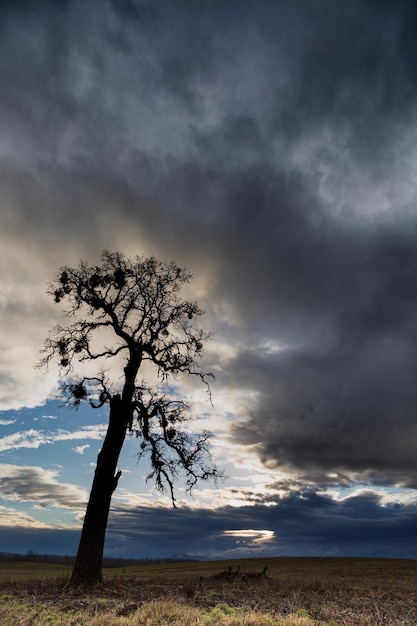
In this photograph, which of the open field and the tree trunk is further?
the tree trunk

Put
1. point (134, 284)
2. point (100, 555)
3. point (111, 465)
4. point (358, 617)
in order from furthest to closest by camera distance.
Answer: point (134, 284) → point (111, 465) → point (100, 555) → point (358, 617)

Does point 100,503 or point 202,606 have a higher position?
point 100,503

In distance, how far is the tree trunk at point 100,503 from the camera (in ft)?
56.4

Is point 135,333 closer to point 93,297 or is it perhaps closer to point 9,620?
point 93,297

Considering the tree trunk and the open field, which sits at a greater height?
the tree trunk

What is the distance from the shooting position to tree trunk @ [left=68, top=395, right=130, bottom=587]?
17203mm

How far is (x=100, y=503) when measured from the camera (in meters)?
18.6

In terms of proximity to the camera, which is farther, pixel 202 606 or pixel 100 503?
pixel 100 503

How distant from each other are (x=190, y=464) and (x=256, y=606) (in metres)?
9.11

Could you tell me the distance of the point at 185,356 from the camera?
23.0 meters

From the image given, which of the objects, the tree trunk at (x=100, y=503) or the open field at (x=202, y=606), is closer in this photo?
the open field at (x=202, y=606)

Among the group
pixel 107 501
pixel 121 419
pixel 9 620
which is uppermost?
pixel 121 419

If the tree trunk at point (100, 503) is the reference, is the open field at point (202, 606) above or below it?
below

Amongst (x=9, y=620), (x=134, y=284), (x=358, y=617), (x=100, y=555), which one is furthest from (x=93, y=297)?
(x=358, y=617)
